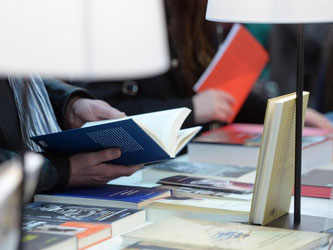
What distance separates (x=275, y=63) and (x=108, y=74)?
12.6ft

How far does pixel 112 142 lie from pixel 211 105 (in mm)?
Result: 1147

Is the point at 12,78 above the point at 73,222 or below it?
above

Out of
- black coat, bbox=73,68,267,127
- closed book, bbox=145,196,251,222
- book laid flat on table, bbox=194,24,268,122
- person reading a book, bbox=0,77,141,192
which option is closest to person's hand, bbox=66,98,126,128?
person reading a book, bbox=0,77,141,192

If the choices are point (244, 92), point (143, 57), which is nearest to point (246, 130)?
point (244, 92)

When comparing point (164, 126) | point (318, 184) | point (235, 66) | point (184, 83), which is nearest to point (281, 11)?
point (164, 126)

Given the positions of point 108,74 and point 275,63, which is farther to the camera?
point 275,63

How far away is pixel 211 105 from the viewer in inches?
108

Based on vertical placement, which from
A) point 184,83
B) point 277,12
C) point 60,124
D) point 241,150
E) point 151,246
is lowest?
point 151,246

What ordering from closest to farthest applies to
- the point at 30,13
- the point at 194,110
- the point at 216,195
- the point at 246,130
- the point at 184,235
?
the point at 30,13, the point at 184,235, the point at 216,195, the point at 246,130, the point at 194,110

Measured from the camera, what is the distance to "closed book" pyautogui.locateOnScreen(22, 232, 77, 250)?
128 cm

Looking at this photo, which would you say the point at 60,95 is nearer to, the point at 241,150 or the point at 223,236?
the point at 241,150

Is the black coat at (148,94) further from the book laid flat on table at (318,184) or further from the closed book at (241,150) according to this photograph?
the book laid flat on table at (318,184)

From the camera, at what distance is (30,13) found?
0.78m

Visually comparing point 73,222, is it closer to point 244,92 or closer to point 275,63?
point 244,92
